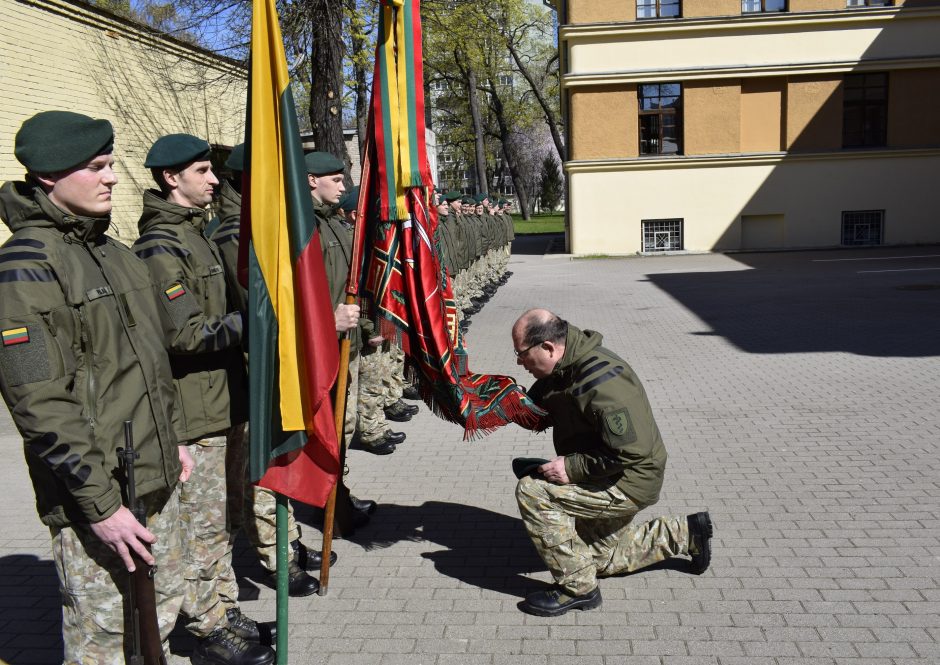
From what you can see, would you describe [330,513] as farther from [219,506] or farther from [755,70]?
[755,70]

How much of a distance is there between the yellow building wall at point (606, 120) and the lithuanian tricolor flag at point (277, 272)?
22.7m

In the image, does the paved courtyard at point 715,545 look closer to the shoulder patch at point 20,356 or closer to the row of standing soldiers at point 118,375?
the row of standing soldiers at point 118,375

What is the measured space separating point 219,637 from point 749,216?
24.0 m

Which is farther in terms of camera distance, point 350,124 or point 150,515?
point 350,124

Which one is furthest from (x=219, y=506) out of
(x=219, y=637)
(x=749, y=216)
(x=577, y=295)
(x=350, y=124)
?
(x=350, y=124)

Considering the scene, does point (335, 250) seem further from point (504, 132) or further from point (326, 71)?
point (504, 132)

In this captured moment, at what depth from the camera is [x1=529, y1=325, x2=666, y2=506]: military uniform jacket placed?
4.21 meters

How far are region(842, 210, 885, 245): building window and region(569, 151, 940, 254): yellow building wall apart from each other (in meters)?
0.27

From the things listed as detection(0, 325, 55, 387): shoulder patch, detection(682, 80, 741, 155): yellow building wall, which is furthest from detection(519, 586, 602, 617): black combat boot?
detection(682, 80, 741, 155): yellow building wall

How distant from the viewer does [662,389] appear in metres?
9.02

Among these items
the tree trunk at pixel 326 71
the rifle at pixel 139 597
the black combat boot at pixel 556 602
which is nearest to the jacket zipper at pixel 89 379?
the rifle at pixel 139 597

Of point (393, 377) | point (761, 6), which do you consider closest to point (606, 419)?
point (393, 377)

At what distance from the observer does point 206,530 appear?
394 cm

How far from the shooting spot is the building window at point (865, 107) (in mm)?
24750
